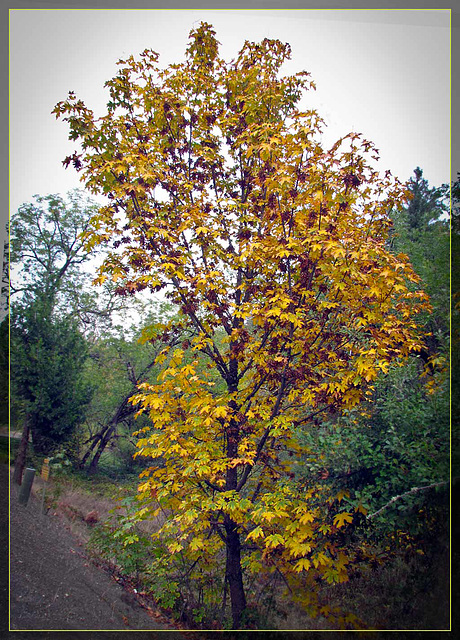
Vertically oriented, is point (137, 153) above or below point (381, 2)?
below

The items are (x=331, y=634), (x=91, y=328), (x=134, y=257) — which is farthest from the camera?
(x=91, y=328)

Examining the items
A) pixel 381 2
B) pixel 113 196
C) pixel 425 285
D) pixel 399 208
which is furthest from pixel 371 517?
pixel 381 2

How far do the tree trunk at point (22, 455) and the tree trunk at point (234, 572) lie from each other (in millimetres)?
1892

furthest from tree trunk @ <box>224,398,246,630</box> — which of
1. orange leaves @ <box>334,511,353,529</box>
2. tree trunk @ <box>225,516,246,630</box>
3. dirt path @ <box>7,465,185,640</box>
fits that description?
orange leaves @ <box>334,511,353,529</box>

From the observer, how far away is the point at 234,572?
3.44 metres

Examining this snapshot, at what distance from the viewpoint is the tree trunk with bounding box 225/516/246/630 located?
3.37m

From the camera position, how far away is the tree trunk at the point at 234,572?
11.0 ft

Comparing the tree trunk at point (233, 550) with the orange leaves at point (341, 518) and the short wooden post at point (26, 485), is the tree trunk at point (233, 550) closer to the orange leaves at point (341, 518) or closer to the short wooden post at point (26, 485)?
the orange leaves at point (341, 518)

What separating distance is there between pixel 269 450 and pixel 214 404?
2.44 ft

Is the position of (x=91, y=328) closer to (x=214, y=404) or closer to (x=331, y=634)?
(x=214, y=404)

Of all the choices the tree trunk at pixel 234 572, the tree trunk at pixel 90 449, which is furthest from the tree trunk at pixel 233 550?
the tree trunk at pixel 90 449

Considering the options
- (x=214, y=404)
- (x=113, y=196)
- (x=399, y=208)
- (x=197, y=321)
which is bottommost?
(x=214, y=404)

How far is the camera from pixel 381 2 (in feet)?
11.5

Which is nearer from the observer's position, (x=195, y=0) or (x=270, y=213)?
(x=270, y=213)
